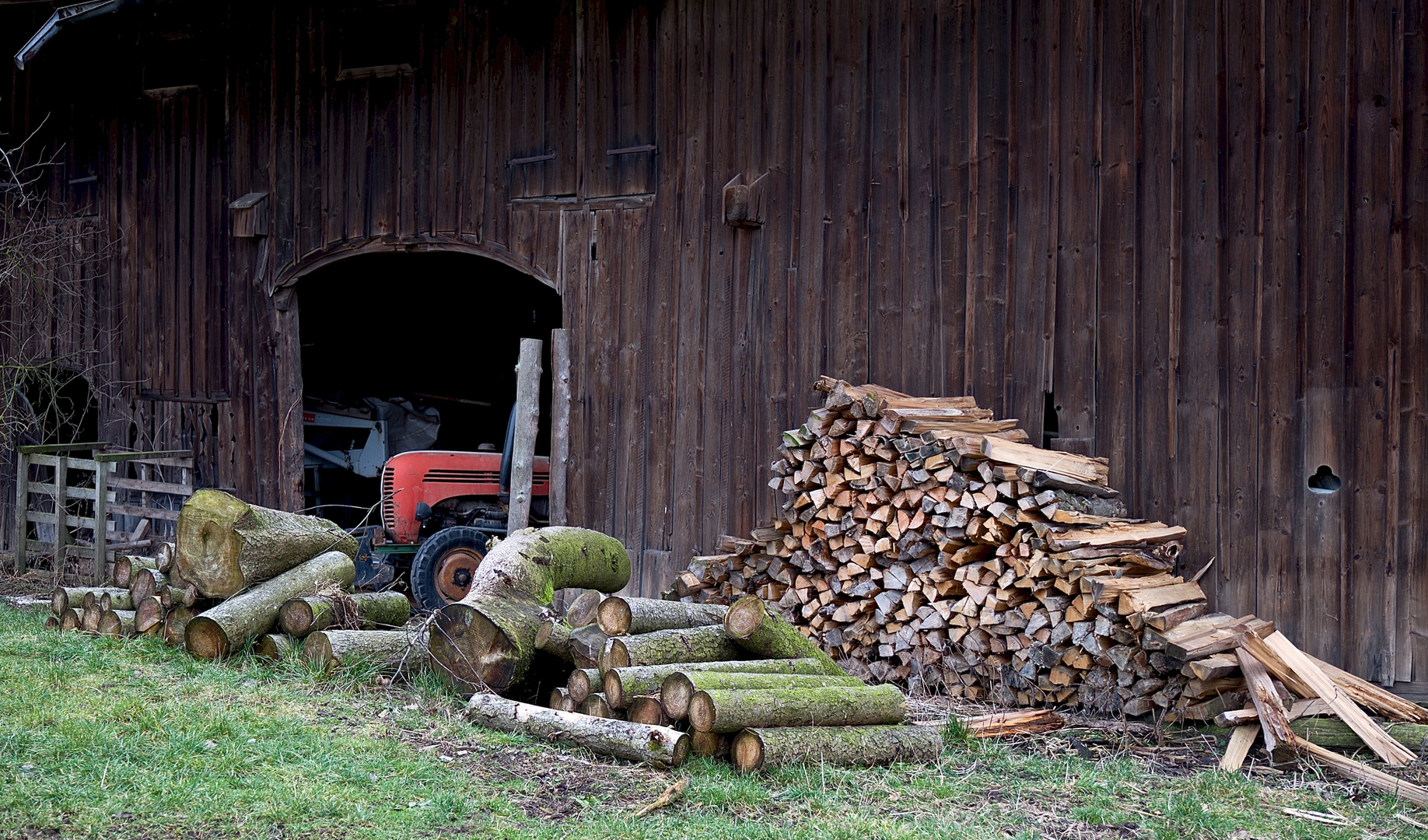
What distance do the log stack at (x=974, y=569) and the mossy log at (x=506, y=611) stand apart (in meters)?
1.35

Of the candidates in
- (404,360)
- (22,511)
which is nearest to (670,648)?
(22,511)

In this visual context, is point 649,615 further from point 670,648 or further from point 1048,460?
point 1048,460

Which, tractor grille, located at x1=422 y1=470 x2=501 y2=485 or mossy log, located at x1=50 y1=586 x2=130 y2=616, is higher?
tractor grille, located at x1=422 y1=470 x2=501 y2=485

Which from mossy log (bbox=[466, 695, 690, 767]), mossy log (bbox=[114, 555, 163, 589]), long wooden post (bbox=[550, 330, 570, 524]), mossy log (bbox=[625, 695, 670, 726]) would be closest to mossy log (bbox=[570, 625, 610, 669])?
mossy log (bbox=[466, 695, 690, 767])

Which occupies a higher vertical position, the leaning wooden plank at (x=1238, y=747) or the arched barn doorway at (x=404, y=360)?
the arched barn doorway at (x=404, y=360)

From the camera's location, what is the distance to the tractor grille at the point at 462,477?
930 cm

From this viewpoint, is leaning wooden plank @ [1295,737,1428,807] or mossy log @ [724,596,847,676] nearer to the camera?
leaning wooden plank @ [1295,737,1428,807]

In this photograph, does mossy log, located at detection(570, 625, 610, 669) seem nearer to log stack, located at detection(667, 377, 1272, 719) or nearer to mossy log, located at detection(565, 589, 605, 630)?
mossy log, located at detection(565, 589, 605, 630)

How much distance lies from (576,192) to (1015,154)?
11.1 feet

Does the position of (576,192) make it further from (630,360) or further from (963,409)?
(963,409)

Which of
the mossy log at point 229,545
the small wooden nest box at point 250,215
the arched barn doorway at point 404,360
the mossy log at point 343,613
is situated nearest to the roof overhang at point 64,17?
the small wooden nest box at point 250,215

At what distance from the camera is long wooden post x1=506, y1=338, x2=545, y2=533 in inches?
340

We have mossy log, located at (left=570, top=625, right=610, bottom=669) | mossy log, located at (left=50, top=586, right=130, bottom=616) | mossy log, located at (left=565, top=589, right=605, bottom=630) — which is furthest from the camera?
mossy log, located at (left=50, top=586, right=130, bottom=616)

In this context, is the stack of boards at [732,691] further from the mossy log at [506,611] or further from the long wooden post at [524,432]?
the long wooden post at [524,432]
